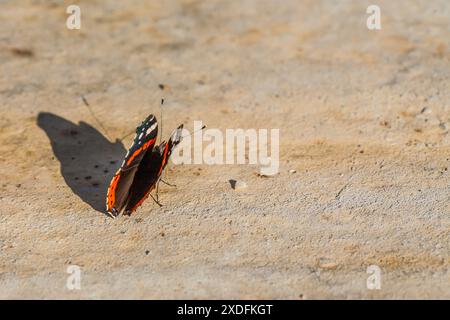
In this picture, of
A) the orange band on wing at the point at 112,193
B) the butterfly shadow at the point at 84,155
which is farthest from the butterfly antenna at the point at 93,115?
the orange band on wing at the point at 112,193

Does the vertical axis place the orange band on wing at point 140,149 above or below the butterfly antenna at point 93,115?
below

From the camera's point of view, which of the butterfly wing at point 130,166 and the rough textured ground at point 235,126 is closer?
the rough textured ground at point 235,126

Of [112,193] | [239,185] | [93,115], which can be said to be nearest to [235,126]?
[239,185]

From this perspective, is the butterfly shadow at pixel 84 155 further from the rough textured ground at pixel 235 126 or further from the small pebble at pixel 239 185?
the small pebble at pixel 239 185

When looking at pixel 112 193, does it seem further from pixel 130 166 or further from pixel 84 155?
pixel 84 155

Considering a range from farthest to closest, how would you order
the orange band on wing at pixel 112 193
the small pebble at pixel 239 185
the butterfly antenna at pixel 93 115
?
the butterfly antenna at pixel 93 115
the small pebble at pixel 239 185
the orange band on wing at pixel 112 193
